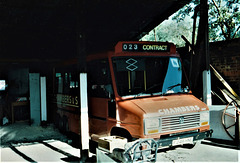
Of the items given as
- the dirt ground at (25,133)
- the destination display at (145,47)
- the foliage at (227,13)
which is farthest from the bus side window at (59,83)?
the foliage at (227,13)

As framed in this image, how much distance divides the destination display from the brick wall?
4361mm

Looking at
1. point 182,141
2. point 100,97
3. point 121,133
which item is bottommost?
point 182,141

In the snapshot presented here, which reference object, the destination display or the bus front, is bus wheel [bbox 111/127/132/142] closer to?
the bus front

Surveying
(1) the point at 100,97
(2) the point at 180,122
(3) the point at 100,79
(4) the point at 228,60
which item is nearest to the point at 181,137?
(2) the point at 180,122

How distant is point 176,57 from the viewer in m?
7.04

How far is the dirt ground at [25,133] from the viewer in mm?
8602

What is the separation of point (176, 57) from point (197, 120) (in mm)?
1874

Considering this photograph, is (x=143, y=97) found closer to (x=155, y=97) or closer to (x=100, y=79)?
(x=155, y=97)

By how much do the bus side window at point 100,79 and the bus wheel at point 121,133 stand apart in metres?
0.87

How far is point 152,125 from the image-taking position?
18.3ft

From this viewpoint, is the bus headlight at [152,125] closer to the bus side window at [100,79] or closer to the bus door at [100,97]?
the bus door at [100,97]

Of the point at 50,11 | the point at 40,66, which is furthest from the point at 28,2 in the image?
the point at 40,66

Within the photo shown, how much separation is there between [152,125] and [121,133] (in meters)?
1.01

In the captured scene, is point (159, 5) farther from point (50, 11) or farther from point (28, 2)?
point (28, 2)
